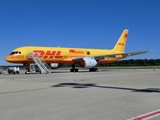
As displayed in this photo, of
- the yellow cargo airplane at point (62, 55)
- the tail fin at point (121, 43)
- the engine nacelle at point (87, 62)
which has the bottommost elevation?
the engine nacelle at point (87, 62)

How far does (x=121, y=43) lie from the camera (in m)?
50.0

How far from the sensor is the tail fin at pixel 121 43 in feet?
162

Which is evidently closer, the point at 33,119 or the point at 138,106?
the point at 33,119

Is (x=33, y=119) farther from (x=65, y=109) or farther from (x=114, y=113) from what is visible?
(x=114, y=113)

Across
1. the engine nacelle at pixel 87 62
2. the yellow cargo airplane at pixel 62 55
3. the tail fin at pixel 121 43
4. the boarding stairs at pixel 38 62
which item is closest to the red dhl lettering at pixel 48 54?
the yellow cargo airplane at pixel 62 55

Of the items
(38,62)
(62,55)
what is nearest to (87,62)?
(62,55)

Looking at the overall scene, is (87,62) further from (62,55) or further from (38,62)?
(38,62)

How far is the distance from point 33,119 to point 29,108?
56.9 inches

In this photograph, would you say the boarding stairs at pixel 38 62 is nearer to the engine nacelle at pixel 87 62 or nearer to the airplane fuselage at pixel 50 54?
the airplane fuselage at pixel 50 54

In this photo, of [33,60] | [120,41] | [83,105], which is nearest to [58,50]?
[33,60]

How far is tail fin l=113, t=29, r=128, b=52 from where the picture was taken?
162 ft

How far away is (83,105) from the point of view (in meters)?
7.55

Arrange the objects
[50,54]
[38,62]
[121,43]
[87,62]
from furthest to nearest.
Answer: [121,43], [87,62], [50,54], [38,62]

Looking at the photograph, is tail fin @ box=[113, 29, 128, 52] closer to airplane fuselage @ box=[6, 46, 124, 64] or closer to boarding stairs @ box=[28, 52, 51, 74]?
airplane fuselage @ box=[6, 46, 124, 64]
